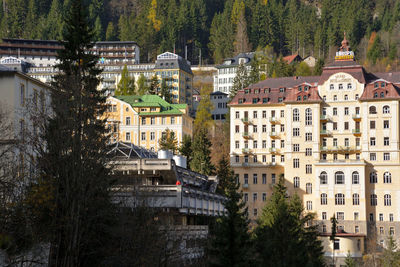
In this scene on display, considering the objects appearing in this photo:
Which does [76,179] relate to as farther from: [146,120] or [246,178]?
[146,120]

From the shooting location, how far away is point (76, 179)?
47.1m

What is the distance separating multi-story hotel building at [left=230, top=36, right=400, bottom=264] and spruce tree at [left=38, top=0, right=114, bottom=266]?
69120mm

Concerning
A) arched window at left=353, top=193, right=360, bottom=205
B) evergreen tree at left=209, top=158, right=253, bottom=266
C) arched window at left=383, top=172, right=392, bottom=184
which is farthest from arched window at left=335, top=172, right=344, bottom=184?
evergreen tree at left=209, top=158, right=253, bottom=266

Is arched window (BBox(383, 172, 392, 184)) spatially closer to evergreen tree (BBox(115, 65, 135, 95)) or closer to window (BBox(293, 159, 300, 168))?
window (BBox(293, 159, 300, 168))

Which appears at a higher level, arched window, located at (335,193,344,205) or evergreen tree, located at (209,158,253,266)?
arched window, located at (335,193,344,205)

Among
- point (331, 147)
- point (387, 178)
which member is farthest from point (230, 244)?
point (331, 147)

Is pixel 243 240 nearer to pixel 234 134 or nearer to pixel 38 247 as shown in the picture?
pixel 38 247

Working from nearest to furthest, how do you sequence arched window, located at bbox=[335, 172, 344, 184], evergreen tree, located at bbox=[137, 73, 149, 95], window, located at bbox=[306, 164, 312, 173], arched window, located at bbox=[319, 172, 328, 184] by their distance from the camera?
arched window, located at bbox=[335, 172, 344, 184] < arched window, located at bbox=[319, 172, 328, 184] < window, located at bbox=[306, 164, 312, 173] < evergreen tree, located at bbox=[137, 73, 149, 95]

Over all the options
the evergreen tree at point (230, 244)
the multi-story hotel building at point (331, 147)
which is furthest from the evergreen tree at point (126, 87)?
the evergreen tree at point (230, 244)

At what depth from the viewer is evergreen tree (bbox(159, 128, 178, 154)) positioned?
122725mm

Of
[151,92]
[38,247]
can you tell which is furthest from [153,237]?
[151,92]

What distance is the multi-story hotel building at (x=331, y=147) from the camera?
119188 millimetres

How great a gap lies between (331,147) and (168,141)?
23.7 metres

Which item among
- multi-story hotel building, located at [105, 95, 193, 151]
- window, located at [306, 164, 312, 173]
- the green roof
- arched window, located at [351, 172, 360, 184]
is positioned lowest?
arched window, located at [351, 172, 360, 184]
